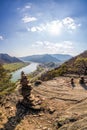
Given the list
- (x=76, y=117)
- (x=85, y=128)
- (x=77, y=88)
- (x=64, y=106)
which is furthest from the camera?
(x=77, y=88)

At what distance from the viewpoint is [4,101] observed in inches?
2315

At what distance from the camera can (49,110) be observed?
50312 millimetres

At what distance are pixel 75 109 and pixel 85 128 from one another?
15854 mm

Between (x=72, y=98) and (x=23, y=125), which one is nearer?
(x=23, y=125)

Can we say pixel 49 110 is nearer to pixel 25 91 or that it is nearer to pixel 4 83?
pixel 25 91

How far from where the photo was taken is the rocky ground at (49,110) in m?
41.8

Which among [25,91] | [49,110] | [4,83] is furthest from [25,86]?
[49,110]

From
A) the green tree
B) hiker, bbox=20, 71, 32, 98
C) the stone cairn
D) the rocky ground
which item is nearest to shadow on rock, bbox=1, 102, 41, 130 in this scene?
the rocky ground

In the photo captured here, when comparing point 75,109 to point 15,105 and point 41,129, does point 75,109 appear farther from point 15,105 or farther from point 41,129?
point 15,105

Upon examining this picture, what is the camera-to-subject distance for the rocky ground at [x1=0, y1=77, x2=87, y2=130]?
41.8 meters

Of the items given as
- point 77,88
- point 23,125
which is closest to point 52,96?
point 77,88

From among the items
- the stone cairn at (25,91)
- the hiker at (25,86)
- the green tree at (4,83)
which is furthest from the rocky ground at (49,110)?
the green tree at (4,83)

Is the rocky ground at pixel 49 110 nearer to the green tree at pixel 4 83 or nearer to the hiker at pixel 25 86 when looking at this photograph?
the hiker at pixel 25 86

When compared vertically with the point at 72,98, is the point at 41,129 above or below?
below
